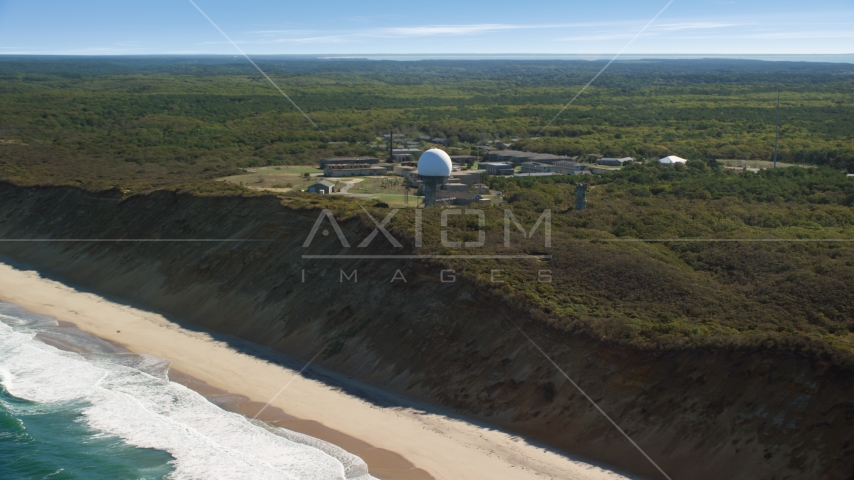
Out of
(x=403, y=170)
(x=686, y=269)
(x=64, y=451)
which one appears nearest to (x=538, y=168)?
(x=403, y=170)

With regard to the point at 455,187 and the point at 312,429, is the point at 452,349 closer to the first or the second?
the point at 312,429

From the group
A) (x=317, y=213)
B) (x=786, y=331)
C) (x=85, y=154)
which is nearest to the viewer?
(x=786, y=331)

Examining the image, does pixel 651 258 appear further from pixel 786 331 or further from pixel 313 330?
pixel 313 330

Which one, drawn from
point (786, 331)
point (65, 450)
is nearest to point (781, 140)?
point (786, 331)

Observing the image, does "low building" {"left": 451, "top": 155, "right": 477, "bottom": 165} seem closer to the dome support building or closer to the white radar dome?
the dome support building

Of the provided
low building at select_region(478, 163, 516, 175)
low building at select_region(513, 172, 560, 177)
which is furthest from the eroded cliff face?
low building at select_region(478, 163, 516, 175)

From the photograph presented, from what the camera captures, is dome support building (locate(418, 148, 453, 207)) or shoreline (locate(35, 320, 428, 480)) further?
dome support building (locate(418, 148, 453, 207))
